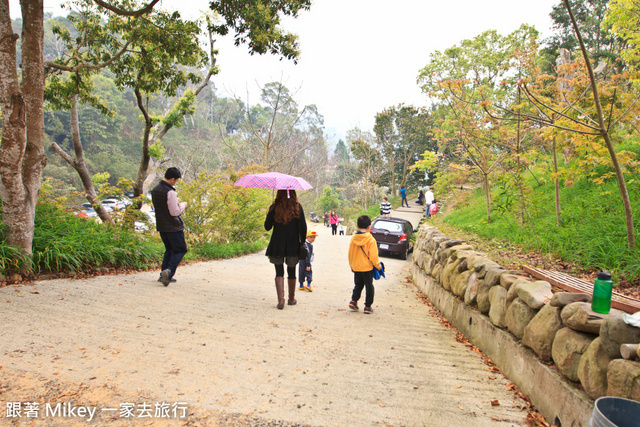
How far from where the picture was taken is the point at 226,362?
327 cm

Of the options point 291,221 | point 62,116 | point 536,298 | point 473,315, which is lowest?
point 473,315

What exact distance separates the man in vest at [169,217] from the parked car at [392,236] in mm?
9045

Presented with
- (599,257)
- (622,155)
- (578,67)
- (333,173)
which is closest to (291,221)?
(599,257)

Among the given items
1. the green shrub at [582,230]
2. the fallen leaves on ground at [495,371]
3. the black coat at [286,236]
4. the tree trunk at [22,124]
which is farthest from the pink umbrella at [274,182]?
the green shrub at [582,230]

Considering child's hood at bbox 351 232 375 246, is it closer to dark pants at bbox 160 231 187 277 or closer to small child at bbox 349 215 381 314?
small child at bbox 349 215 381 314

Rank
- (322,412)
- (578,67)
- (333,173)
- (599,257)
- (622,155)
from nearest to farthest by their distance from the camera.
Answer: (322,412) → (599,257) → (622,155) → (578,67) → (333,173)

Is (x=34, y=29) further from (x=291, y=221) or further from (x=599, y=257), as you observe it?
(x=599, y=257)

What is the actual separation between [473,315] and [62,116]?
1852 inches

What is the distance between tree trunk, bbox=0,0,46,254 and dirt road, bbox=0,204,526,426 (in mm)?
1028

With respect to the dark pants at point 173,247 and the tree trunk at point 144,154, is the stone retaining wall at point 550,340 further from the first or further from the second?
the tree trunk at point 144,154

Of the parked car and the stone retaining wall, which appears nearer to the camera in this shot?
the stone retaining wall

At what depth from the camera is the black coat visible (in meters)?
5.20

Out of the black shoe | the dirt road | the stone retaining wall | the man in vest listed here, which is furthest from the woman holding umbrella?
the stone retaining wall

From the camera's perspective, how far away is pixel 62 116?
39531 mm
